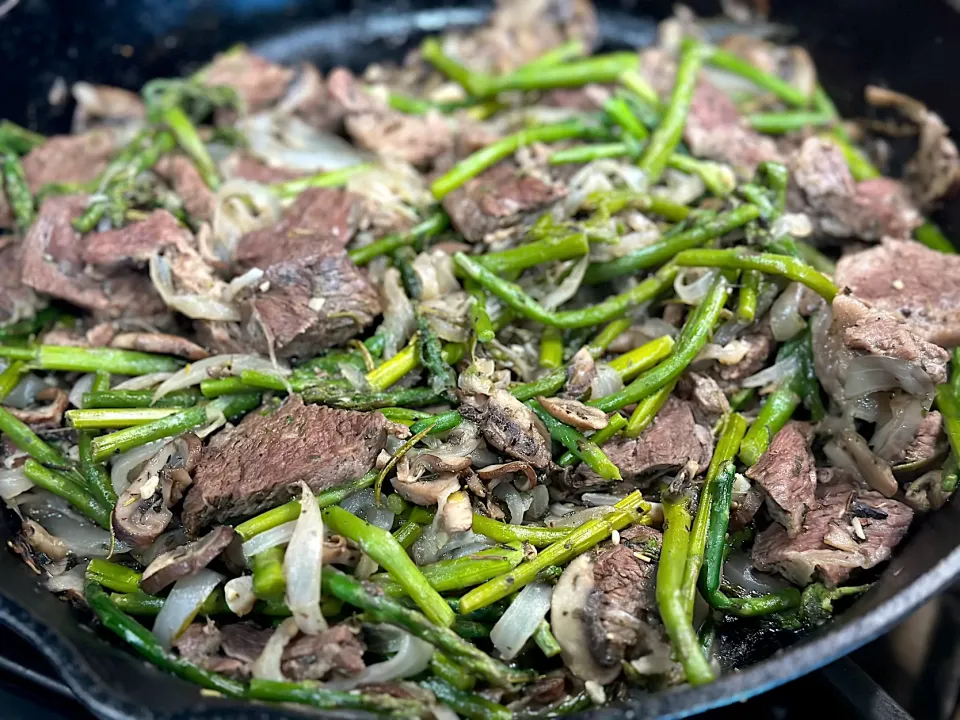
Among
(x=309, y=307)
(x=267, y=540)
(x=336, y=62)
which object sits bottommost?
(x=267, y=540)

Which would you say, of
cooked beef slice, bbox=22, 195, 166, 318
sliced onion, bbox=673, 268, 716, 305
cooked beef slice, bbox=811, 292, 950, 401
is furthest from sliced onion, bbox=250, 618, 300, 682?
cooked beef slice, bbox=811, 292, 950, 401

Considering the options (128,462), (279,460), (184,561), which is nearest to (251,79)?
(128,462)

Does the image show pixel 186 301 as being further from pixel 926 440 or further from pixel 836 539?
pixel 926 440

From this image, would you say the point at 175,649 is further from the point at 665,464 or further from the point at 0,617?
the point at 665,464

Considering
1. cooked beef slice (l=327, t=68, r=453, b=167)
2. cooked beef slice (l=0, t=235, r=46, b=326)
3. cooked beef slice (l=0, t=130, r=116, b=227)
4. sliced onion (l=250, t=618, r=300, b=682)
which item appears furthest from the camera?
cooked beef slice (l=327, t=68, r=453, b=167)

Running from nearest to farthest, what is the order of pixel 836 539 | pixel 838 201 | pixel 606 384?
pixel 836 539
pixel 606 384
pixel 838 201

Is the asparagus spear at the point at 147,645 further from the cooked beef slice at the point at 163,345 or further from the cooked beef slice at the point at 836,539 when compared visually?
the cooked beef slice at the point at 836,539

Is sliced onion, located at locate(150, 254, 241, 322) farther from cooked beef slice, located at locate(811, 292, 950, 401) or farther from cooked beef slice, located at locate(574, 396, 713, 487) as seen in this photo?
cooked beef slice, located at locate(811, 292, 950, 401)
